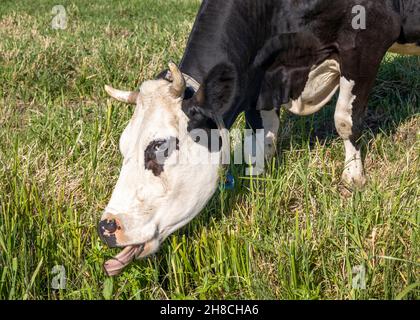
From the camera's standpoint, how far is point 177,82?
131 inches

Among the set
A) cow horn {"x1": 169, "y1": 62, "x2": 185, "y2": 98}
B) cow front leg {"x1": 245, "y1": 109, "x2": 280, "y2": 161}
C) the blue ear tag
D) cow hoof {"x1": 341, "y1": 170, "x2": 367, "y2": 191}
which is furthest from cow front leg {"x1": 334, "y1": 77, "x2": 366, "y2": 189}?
cow horn {"x1": 169, "y1": 62, "x2": 185, "y2": 98}

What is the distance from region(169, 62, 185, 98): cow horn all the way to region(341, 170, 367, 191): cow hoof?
127 cm

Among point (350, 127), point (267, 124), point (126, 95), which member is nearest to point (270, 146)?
point (267, 124)

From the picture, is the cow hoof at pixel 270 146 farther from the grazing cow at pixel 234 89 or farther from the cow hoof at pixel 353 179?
the cow hoof at pixel 353 179

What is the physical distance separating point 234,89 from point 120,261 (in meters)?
1.05

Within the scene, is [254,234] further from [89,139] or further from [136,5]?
[136,5]

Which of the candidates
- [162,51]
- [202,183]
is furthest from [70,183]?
[162,51]

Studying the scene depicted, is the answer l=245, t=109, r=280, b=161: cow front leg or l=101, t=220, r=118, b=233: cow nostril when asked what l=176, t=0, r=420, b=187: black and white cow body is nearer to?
l=245, t=109, r=280, b=161: cow front leg

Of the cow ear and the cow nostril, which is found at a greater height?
the cow ear

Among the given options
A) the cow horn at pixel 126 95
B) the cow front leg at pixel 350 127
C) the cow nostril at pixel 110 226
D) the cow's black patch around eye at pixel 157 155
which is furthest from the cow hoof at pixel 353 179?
the cow nostril at pixel 110 226

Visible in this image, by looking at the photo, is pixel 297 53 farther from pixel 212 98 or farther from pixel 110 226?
pixel 110 226

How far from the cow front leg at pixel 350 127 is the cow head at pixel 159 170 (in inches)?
42.5

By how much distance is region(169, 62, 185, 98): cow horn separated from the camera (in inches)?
128

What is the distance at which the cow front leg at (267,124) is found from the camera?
14.9 feet
